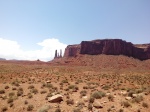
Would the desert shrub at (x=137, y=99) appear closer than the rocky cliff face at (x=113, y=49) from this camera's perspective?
Yes

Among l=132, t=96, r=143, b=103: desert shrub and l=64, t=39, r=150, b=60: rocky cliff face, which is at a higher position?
l=64, t=39, r=150, b=60: rocky cliff face

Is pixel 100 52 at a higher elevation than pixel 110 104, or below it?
higher

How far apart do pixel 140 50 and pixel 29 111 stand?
4409 inches

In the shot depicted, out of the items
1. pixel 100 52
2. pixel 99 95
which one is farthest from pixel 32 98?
pixel 100 52

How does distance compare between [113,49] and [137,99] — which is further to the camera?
[113,49]

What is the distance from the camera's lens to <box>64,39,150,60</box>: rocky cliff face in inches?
4285

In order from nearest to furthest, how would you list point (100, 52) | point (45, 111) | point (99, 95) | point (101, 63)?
1. point (45, 111)
2. point (99, 95)
3. point (101, 63)
4. point (100, 52)

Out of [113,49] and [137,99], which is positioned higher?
[113,49]

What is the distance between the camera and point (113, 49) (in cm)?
10831

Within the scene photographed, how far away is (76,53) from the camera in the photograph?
118 m

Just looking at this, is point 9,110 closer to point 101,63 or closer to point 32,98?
point 32,98

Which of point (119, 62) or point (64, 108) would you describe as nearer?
point (64, 108)

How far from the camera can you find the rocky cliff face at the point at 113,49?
108831 millimetres

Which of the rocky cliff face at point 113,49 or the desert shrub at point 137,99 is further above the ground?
the rocky cliff face at point 113,49
